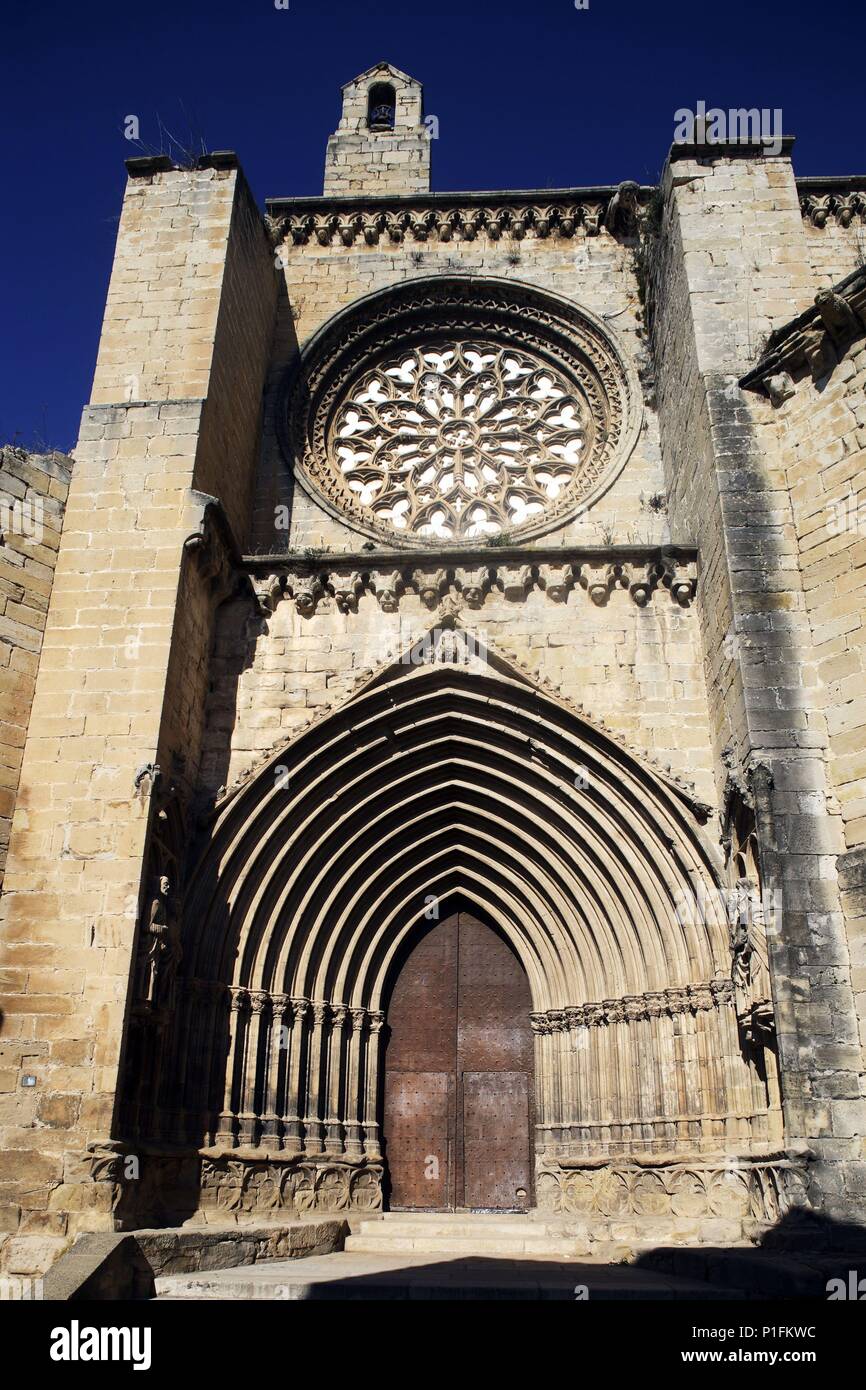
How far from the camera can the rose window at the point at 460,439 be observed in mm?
11336

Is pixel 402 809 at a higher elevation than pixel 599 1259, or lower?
higher

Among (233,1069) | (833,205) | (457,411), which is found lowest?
(233,1069)

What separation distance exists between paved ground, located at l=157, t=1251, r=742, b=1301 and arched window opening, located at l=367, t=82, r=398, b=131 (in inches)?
518

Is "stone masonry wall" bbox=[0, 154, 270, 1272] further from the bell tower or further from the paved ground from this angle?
the bell tower

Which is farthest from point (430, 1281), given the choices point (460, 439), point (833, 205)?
point (833, 205)

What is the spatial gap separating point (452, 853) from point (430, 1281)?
13.2ft

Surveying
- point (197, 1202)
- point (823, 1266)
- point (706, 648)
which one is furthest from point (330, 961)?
point (823, 1266)

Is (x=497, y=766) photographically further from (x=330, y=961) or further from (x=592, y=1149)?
(x=592, y=1149)

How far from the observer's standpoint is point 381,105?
14258 mm

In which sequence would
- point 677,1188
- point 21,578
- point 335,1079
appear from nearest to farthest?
point 677,1188
point 21,578
point 335,1079

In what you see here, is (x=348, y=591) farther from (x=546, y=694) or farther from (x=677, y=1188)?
(x=677, y=1188)

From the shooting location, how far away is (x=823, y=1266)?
5.31 meters
